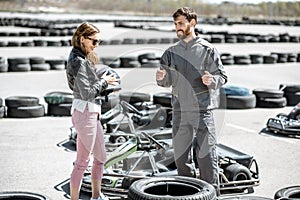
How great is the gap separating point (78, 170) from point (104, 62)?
33.5ft

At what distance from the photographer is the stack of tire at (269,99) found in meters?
9.23

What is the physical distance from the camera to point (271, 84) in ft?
41.0

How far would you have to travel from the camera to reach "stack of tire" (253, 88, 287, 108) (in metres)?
9.23

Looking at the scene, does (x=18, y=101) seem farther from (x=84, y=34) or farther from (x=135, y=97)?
(x=84, y=34)

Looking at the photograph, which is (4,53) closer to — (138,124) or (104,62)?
(104,62)


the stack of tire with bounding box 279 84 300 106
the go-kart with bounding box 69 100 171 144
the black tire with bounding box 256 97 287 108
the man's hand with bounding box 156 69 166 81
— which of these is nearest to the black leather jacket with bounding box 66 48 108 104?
the man's hand with bounding box 156 69 166 81

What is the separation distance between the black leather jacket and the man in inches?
21.5

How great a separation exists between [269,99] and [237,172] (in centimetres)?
464

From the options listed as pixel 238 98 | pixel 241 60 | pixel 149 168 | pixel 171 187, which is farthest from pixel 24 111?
pixel 241 60

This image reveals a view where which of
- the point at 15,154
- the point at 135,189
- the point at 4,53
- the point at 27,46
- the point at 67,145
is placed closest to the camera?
the point at 135,189

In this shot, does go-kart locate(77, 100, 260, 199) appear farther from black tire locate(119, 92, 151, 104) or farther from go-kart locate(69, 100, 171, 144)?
black tire locate(119, 92, 151, 104)

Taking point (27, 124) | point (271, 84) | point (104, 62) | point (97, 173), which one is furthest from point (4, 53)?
point (97, 173)

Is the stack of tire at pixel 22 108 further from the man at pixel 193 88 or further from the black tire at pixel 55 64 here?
the black tire at pixel 55 64

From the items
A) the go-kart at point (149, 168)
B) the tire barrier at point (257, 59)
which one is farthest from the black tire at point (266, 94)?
the tire barrier at point (257, 59)
